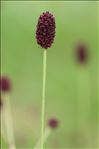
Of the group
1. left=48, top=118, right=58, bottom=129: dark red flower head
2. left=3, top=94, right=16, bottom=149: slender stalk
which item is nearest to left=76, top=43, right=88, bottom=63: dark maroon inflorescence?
left=3, top=94, right=16, bottom=149: slender stalk

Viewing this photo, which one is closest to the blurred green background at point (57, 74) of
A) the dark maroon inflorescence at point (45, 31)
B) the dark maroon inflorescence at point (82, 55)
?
the dark maroon inflorescence at point (82, 55)

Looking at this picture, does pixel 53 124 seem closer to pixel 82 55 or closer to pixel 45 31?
pixel 45 31

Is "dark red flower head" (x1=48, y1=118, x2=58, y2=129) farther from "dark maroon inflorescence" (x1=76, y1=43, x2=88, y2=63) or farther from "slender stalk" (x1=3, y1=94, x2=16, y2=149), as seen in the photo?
"dark maroon inflorescence" (x1=76, y1=43, x2=88, y2=63)

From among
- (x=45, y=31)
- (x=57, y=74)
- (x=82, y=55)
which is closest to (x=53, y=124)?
(x=45, y=31)

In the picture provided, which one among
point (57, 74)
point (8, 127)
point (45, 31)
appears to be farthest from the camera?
point (57, 74)

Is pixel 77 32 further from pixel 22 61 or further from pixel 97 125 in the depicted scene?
pixel 97 125
